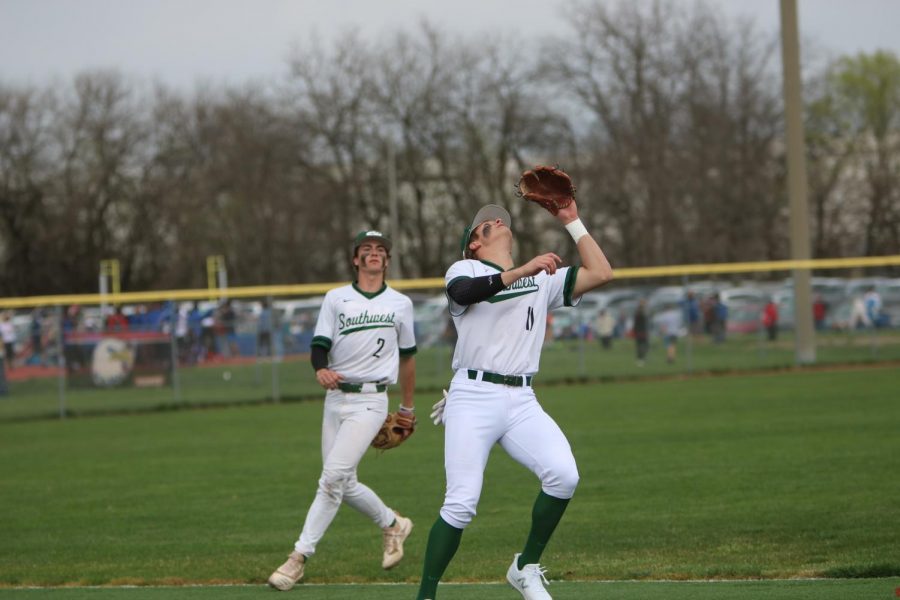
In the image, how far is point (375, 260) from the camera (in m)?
8.52

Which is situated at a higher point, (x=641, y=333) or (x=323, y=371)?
(x=323, y=371)

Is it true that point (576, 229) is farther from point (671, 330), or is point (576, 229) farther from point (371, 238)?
point (671, 330)

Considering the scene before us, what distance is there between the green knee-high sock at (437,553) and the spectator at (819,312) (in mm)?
27077

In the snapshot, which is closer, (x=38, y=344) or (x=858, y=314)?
(x=38, y=344)

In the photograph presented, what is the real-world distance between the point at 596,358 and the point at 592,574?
2171 cm

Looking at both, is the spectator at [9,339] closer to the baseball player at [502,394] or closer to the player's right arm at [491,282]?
the baseball player at [502,394]

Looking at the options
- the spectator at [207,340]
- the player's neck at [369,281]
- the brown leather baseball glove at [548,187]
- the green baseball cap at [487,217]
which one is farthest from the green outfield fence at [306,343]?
the brown leather baseball glove at [548,187]

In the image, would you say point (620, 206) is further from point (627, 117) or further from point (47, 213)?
point (47, 213)

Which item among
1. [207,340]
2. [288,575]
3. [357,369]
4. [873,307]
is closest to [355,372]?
[357,369]

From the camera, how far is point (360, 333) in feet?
28.1

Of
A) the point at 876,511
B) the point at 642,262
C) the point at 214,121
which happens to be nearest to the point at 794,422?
the point at 876,511

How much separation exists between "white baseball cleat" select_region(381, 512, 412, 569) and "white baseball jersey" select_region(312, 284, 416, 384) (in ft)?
3.54

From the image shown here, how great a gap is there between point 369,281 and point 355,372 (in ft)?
2.11

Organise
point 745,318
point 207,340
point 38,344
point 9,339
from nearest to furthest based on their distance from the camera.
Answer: point 38,344
point 9,339
point 207,340
point 745,318
